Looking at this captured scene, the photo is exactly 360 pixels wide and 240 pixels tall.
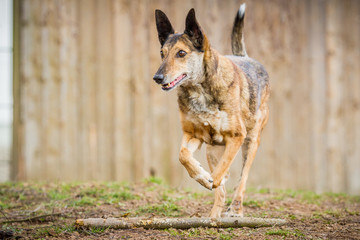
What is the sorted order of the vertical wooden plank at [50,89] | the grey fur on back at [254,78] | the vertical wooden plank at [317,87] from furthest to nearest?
the vertical wooden plank at [317,87] → the vertical wooden plank at [50,89] → the grey fur on back at [254,78]

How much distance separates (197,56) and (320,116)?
4.79 m

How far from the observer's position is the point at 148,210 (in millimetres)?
4809

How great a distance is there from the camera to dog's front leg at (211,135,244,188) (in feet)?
13.7

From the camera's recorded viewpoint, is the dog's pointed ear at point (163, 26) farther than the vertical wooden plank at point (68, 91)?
No

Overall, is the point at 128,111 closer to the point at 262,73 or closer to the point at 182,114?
the point at 262,73

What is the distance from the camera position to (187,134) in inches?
171

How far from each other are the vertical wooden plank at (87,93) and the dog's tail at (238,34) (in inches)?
121

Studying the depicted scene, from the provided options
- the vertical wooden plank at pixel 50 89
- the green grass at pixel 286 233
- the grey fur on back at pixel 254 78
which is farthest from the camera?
the vertical wooden plank at pixel 50 89

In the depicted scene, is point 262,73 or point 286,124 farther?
point 286,124

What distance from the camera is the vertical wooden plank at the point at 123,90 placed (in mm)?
7781

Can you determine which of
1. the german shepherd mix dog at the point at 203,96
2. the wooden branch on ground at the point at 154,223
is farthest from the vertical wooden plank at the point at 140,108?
the wooden branch on ground at the point at 154,223

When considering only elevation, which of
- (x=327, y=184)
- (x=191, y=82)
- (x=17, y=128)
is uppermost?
(x=191, y=82)

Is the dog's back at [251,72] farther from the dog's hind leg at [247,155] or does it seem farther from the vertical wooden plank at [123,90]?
the vertical wooden plank at [123,90]

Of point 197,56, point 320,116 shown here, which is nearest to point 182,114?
point 197,56
